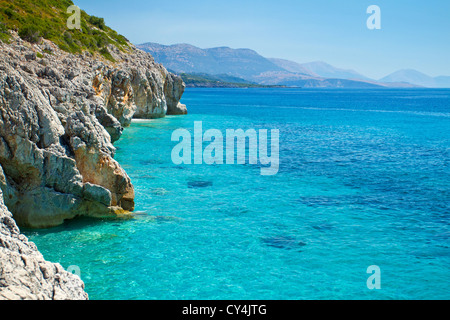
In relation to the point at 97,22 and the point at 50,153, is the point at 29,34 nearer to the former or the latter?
the point at 50,153

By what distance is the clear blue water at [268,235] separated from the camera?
14648mm

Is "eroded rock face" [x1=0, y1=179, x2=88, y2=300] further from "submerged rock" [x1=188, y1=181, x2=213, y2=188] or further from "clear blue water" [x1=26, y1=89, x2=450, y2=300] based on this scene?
"submerged rock" [x1=188, y1=181, x2=213, y2=188]

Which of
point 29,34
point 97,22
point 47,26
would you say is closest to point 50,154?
point 29,34

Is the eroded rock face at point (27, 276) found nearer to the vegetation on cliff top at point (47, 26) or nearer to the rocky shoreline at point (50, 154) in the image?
the rocky shoreline at point (50, 154)

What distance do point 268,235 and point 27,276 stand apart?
39.5 ft

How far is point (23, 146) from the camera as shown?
56.5 feet

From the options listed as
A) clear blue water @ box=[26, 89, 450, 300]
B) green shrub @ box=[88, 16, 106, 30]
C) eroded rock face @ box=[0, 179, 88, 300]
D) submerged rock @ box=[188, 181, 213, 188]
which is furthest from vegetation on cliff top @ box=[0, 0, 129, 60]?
eroded rock face @ box=[0, 179, 88, 300]

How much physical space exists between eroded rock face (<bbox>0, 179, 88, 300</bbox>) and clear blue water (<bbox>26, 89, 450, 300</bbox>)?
12.8 ft

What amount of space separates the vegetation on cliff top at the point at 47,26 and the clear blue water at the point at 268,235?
1401 centimetres

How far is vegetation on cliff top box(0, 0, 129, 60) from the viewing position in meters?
35.0

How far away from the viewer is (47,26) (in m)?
42.2

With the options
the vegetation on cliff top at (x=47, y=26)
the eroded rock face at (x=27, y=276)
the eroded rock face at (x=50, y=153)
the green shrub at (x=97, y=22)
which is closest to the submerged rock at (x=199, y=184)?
the eroded rock face at (x=50, y=153)

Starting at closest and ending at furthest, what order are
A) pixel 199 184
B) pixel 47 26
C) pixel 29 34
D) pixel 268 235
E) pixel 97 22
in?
pixel 268 235
pixel 199 184
pixel 29 34
pixel 47 26
pixel 97 22
